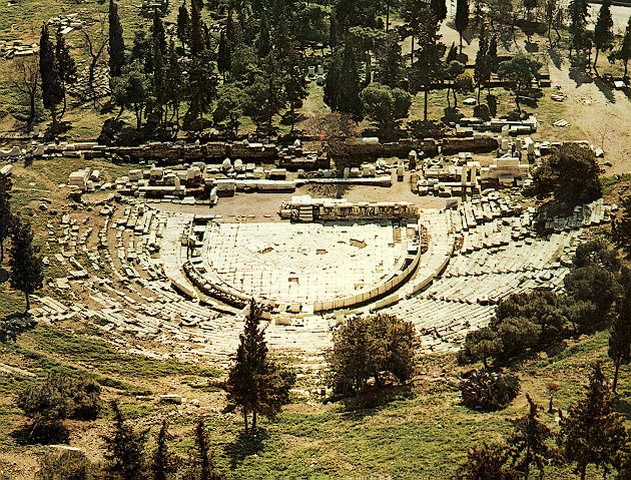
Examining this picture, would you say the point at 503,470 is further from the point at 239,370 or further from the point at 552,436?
the point at 239,370

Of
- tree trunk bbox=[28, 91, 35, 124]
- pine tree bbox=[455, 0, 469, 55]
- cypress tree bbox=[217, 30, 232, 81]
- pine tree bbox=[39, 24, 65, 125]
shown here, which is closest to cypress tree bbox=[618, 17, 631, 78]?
pine tree bbox=[455, 0, 469, 55]

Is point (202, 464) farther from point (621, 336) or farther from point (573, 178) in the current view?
point (573, 178)

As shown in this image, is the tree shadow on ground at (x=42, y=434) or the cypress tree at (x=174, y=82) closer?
the tree shadow on ground at (x=42, y=434)

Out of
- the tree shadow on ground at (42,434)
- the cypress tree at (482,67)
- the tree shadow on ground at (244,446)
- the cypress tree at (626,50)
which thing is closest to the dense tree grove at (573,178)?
the cypress tree at (482,67)

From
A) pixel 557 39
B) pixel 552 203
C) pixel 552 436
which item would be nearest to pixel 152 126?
pixel 552 203

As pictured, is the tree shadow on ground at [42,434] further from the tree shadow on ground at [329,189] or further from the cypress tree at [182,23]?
the cypress tree at [182,23]

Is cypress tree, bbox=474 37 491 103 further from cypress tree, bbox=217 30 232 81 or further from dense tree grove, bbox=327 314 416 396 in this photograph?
dense tree grove, bbox=327 314 416 396
